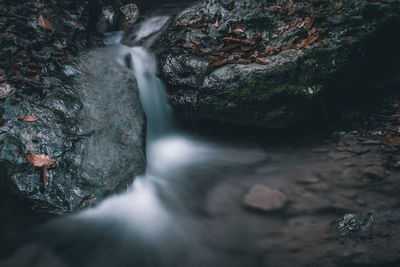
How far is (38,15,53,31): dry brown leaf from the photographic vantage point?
11.2 ft

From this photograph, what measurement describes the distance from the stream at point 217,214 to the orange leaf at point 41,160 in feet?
1.66

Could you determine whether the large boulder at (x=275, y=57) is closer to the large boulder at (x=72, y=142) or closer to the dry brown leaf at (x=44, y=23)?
the large boulder at (x=72, y=142)

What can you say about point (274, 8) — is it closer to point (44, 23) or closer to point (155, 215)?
point (155, 215)

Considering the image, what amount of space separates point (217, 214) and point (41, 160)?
1969 millimetres

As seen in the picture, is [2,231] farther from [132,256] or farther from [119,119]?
[119,119]

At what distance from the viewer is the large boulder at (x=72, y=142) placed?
7.24ft

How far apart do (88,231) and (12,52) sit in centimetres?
260

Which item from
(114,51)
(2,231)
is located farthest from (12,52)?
(2,231)

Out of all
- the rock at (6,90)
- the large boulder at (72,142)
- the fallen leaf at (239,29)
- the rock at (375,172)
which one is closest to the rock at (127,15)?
the large boulder at (72,142)

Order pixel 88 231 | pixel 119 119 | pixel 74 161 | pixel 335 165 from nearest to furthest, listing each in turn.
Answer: pixel 88 231 < pixel 74 161 < pixel 335 165 < pixel 119 119

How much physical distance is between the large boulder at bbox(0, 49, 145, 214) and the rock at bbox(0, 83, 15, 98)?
0.08 meters

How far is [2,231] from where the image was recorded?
81.8 inches

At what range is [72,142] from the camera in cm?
253

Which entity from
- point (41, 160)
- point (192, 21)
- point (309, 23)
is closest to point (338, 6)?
point (309, 23)
